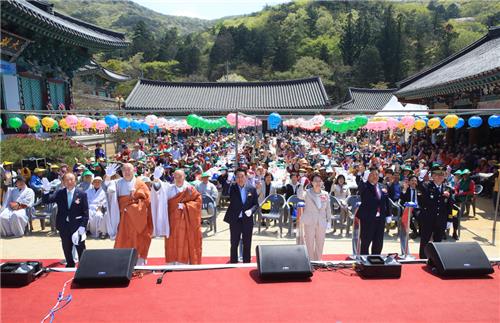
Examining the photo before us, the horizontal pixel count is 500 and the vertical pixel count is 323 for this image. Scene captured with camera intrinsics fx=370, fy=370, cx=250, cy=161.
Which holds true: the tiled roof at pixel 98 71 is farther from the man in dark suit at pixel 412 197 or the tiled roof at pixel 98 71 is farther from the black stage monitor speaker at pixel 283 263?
the black stage monitor speaker at pixel 283 263

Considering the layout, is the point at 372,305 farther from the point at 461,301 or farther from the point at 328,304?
the point at 461,301

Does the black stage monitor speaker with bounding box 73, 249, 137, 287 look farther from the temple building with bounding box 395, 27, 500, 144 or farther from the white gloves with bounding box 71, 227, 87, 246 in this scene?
the temple building with bounding box 395, 27, 500, 144

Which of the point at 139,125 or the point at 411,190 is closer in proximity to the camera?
the point at 411,190

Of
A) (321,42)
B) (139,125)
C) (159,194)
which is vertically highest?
(321,42)

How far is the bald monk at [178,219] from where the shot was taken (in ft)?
19.8

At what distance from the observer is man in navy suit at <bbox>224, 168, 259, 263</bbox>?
247 inches

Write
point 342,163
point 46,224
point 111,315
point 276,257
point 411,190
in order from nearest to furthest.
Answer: point 111,315, point 276,257, point 411,190, point 46,224, point 342,163

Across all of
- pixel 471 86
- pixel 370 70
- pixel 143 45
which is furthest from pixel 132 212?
pixel 143 45

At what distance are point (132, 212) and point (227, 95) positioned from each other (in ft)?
97.2

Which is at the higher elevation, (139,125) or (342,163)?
(139,125)

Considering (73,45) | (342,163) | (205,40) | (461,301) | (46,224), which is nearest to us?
(461,301)

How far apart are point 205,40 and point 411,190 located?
316ft

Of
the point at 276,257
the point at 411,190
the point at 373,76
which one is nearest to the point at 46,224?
the point at 276,257

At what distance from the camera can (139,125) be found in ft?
43.9
